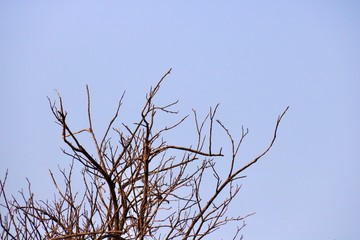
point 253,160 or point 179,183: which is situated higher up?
point 179,183

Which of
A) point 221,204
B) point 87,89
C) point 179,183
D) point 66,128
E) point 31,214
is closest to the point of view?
point 66,128

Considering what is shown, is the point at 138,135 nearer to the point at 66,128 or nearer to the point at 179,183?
the point at 179,183

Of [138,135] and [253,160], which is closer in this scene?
[253,160]

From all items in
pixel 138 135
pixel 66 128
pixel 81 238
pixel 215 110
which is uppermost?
pixel 138 135

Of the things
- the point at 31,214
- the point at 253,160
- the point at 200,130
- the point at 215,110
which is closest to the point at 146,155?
the point at 200,130

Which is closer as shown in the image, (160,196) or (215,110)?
(215,110)

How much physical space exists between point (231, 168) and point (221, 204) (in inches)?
18.1

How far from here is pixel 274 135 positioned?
6.48 ft

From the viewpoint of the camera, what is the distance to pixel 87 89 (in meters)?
2.11

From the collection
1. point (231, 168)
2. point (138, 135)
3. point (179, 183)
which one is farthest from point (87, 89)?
point (179, 183)

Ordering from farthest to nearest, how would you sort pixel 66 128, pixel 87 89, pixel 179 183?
1. pixel 179 183
2. pixel 87 89
3. pixel 66 128

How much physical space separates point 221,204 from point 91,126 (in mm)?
1043

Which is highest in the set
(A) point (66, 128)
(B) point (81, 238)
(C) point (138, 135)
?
(C) point (138, 135)

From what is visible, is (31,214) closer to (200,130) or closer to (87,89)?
(87,89)
